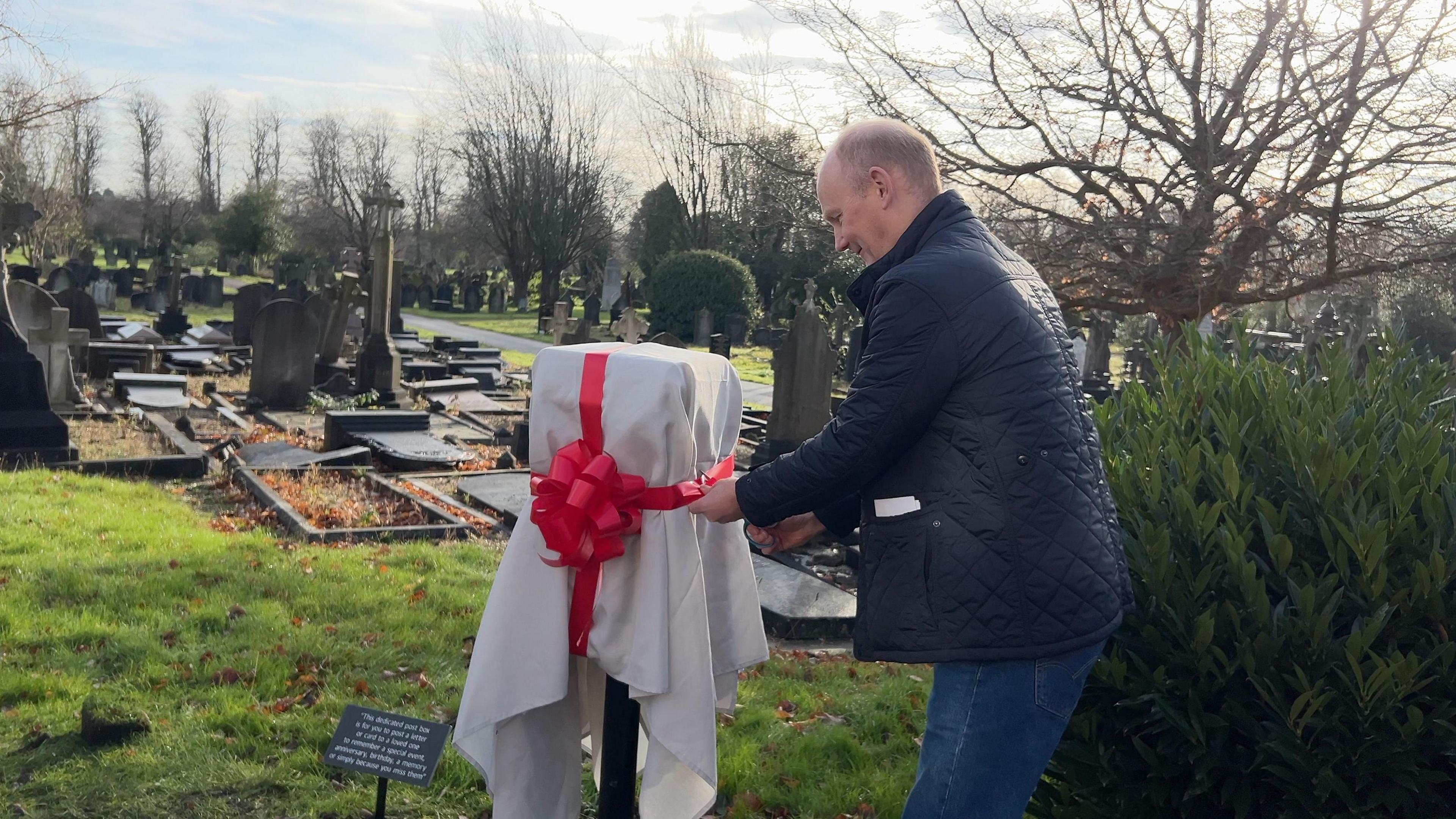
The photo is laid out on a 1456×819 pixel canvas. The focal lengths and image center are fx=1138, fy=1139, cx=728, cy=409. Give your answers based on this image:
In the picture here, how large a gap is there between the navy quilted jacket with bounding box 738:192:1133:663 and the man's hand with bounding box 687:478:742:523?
167mm

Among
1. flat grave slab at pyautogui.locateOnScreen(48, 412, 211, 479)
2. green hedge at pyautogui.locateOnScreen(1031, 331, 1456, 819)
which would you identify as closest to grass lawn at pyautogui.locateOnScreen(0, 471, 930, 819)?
green hedge at pyautogui.locateOnScreen(1031, 331, 1456, 819)

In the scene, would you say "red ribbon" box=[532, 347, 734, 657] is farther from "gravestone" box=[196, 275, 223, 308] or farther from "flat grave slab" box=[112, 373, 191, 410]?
"gravestone" box=[196, 275, 223, 308]

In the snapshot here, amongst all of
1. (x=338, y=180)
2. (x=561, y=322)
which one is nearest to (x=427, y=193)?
(x=338, y=180)

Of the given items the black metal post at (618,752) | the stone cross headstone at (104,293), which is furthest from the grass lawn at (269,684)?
the stone cross headstone at (104,293)

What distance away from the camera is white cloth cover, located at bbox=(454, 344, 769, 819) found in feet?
7.92

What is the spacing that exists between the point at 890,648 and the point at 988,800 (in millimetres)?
370

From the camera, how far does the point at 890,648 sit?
228cm

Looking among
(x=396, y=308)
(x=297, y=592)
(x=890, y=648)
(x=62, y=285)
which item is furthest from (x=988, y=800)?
(x=62, y=285)

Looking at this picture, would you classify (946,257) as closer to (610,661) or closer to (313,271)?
(610,661)

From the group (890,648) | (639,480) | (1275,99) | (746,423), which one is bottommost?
(746,423)

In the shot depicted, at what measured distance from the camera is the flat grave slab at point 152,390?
13.3 metres

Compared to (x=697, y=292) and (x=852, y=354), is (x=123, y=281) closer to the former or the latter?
(x=697, y=292)

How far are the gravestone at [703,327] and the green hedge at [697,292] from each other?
198mm

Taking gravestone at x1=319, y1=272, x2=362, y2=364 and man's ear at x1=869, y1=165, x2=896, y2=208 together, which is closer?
man's ear at x1=869, y1=165, x2=896, y2=208
